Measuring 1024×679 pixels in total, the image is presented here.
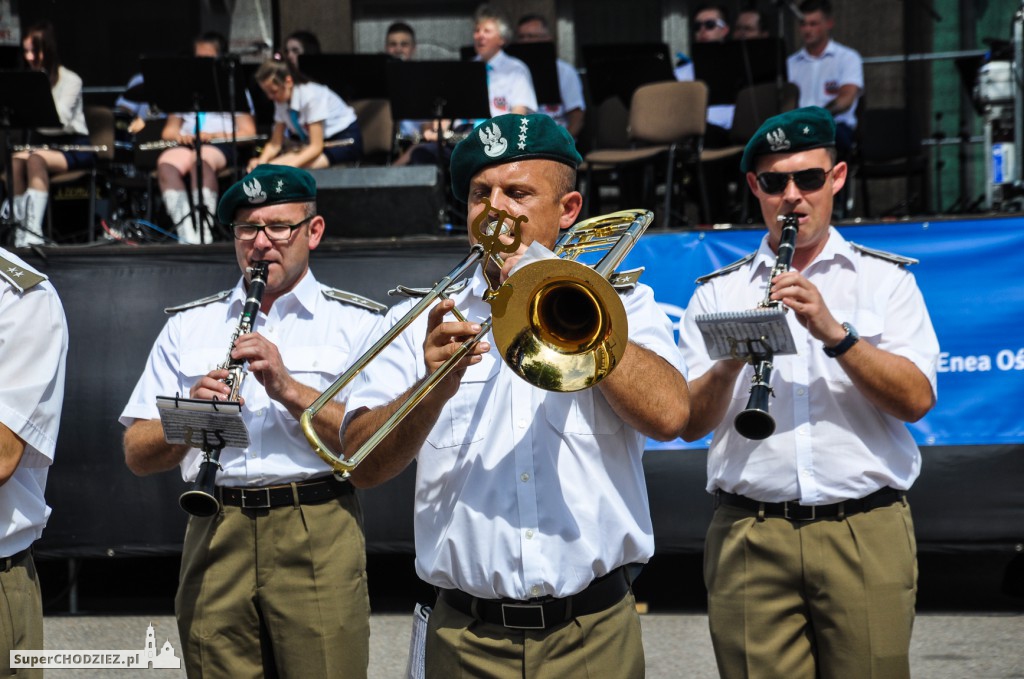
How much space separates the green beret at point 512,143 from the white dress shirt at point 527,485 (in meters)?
0.38

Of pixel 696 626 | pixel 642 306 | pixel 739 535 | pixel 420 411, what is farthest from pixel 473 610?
pixel 696 626

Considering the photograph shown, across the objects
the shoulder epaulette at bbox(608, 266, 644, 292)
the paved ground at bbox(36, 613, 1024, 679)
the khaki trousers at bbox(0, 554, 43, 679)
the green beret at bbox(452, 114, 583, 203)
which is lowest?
the paved ground at bbox(36, 613, 1024, 679)

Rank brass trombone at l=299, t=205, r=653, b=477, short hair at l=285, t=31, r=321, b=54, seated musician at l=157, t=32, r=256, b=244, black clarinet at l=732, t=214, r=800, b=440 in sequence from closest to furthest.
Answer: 1. brass trombone at l=299, t=205, r=653, b=477
2. black clarinet at l=732, t=214, r=800, b=440
3. seated musician at l=157, t=32, r=256, b=244
4. short hair at l=285, t=31, r=321, b=54

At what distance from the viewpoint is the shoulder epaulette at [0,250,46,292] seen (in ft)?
10.7

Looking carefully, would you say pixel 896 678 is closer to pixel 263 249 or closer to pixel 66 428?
pixel 263 249

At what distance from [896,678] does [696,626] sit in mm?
2713

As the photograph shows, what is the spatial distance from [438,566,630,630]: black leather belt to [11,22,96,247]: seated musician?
22.0 feet

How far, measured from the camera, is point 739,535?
3.83 metres

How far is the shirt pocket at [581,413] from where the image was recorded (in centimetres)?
288

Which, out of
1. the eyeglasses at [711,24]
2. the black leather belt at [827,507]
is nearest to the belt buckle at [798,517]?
the black leather belt at [827,507]

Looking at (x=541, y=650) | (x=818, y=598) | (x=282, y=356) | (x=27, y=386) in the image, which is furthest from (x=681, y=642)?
(x=27, y=386)

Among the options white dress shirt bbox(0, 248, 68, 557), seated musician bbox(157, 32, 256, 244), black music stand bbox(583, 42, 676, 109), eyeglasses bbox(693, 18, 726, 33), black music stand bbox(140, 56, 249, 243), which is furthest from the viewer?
eyeglasses bbox(693, 18, 726, 33)

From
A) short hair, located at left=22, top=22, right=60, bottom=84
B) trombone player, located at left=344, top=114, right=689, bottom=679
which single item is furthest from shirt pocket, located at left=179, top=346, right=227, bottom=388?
short hair, located at left=22, top=22, right=60, bottom=84

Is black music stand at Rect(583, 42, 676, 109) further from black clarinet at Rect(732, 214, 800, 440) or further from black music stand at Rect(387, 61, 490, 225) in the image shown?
black clarinet at Rect(732, 214, 800, 440)
